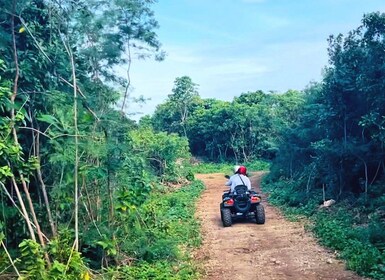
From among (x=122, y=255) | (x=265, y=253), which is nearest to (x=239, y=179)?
(x=265, y=253)

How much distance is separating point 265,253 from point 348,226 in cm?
264

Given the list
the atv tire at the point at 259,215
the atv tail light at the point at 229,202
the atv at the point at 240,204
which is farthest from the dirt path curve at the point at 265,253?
the atv tail light at the point at 229,202

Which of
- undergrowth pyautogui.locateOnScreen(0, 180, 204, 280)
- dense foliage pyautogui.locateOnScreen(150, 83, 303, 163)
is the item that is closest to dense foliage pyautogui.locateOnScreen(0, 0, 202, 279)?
undergrowth pyautogui.locateOnScreen(0, 180, 204, 280)

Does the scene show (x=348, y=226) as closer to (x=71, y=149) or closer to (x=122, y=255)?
(x=122, y=255)

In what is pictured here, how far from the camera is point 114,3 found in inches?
293

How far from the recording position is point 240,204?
11.1 metres

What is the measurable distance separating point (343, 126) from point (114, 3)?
8.67 meters

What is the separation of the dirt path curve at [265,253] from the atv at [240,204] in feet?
0.78

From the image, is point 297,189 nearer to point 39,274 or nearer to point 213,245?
point 213,245

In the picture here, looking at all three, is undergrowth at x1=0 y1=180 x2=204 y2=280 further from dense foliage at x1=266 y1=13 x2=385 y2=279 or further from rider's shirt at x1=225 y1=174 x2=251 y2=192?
dense foliage at x1=266 y1=13 x2=385 y2=279

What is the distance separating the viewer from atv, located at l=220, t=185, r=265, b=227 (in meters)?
11.1

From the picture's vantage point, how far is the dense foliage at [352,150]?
9.87 metres

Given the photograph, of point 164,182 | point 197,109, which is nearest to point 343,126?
point 164,182

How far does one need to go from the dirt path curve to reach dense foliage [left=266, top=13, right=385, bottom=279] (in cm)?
57
